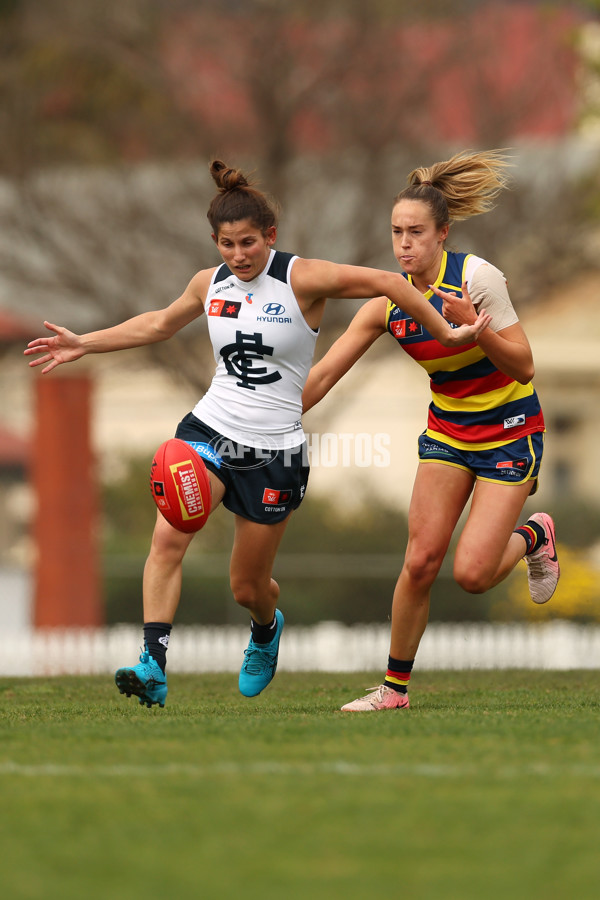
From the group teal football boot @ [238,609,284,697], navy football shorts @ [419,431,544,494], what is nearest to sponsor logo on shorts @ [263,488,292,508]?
navy football shorts @ [419,431,544,494]

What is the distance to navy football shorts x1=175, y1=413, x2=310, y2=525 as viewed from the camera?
6.29 meters

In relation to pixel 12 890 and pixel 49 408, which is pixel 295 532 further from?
pixel 12 890

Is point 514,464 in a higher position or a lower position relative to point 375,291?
lower

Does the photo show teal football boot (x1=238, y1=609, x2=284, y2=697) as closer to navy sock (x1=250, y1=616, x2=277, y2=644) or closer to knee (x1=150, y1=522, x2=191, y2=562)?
navy sock (x1=250, y1=616, x2=277, y2=644)

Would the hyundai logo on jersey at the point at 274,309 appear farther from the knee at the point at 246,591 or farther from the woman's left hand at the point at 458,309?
the knee at the point at 246,591

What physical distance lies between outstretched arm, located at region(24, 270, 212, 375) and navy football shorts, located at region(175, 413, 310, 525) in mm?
468

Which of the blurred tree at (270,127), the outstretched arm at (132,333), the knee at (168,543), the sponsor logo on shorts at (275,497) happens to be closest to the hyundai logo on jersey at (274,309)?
the outstretched arm at (132,333)

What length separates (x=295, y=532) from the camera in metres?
15.9

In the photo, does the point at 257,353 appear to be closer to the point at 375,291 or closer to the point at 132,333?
the point at 375,291

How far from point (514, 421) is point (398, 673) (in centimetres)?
127

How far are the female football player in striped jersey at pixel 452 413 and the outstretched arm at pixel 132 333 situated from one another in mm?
645

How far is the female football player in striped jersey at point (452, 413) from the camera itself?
250 inches

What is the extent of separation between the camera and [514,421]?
6512mm

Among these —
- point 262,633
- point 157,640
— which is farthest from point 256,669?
point 157,640
